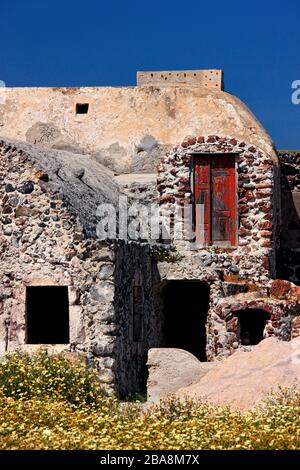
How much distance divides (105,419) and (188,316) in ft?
38.5

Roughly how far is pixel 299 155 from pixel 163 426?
13983 mm

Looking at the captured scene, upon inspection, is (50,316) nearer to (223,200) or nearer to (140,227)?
(140,227)

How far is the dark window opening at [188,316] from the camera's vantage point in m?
24.8

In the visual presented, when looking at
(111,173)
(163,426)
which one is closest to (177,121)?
(111,173)

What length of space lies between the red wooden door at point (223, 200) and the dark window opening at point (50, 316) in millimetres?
3284

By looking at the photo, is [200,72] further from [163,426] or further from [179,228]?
[163,426]

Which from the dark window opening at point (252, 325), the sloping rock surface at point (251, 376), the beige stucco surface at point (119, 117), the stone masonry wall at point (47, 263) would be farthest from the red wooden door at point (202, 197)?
the sloping rock surface at point (251, 376)

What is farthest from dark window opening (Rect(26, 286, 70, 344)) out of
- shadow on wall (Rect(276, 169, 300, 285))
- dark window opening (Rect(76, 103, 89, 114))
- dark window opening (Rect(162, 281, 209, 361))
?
dark window opening (Rect(76, 103, 89, 114))

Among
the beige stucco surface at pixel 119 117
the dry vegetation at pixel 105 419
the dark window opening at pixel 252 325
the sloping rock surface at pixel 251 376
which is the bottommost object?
the dry vegetation at pixel 105 419

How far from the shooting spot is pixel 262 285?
22.9 metres

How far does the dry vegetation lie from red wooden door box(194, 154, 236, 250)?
699 cm

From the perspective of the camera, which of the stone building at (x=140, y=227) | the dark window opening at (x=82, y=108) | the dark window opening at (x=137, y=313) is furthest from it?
the dark window opening at (x=82, y=108)

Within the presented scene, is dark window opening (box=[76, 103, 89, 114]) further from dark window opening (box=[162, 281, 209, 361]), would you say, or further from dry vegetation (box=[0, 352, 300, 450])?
dry vegetation (box=[0, 352, 300, 450])

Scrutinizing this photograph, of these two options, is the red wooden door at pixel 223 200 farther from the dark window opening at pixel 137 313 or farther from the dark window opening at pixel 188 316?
the dark window opening at pixel 137 313
